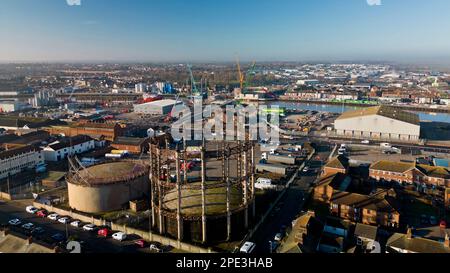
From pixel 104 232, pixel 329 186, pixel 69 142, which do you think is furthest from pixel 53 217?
pixel 329 186

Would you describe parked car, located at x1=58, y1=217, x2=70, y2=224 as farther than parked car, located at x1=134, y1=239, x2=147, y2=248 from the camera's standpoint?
Yes

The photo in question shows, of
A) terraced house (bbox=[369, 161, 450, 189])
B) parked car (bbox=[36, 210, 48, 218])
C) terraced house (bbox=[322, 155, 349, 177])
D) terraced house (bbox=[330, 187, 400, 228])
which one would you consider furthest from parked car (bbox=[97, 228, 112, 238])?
terraced house (bbox=[369, 161, 450, 189])

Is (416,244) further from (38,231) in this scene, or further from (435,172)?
(38,231)

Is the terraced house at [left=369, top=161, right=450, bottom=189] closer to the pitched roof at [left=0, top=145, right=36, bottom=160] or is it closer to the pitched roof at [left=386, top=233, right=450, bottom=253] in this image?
the pitched roof at [left=386, top=233, right=450, bottom=253]

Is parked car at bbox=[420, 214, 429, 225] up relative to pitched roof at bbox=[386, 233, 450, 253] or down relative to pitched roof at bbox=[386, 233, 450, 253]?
down
